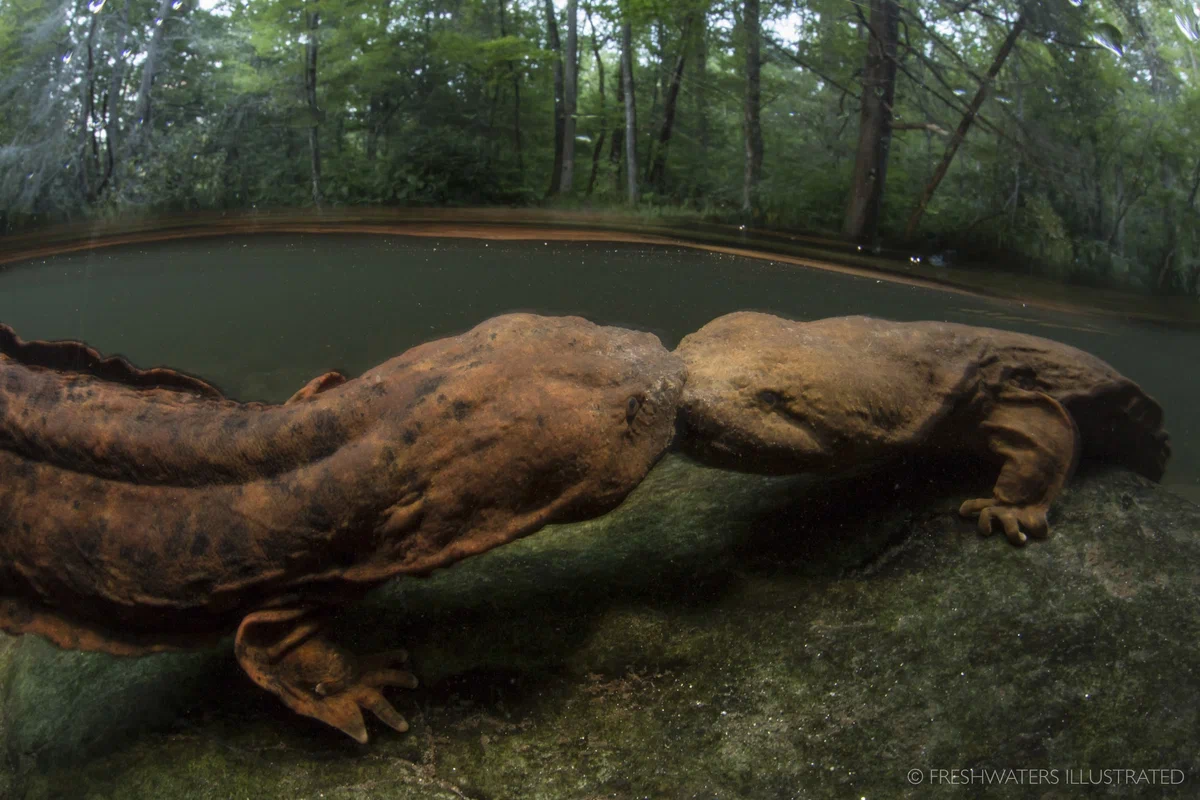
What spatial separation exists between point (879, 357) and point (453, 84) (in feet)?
6.40

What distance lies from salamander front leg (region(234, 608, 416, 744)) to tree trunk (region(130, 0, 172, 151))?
1754 millimetres

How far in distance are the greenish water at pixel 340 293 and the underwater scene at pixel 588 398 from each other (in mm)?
18

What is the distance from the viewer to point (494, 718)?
8.32 feet

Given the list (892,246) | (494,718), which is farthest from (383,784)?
(892,246)

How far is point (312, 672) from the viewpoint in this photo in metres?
2.48

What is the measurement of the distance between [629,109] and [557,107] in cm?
28

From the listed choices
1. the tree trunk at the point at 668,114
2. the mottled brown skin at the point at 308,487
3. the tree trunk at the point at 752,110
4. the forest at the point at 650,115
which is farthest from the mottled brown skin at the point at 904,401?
the tree trunk at the point at 668,114

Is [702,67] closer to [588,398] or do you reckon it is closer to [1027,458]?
[588,398]

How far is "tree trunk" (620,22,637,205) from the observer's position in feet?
9.41

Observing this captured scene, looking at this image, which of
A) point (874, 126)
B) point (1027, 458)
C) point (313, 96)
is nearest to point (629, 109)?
point (874, 126)

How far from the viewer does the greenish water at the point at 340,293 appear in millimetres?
2816

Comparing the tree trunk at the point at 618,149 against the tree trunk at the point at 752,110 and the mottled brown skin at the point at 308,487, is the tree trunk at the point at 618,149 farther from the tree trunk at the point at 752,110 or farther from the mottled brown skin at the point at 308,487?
the mottled brown skin at the point at 308,487

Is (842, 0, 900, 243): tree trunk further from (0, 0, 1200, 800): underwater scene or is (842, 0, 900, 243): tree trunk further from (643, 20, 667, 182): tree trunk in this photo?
(643, 20, 667, 182): tree trunk

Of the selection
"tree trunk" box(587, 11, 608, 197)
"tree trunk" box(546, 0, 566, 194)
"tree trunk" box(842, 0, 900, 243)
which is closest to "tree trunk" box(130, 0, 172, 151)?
"tree trunk" box(546, 0, 566, 194)
